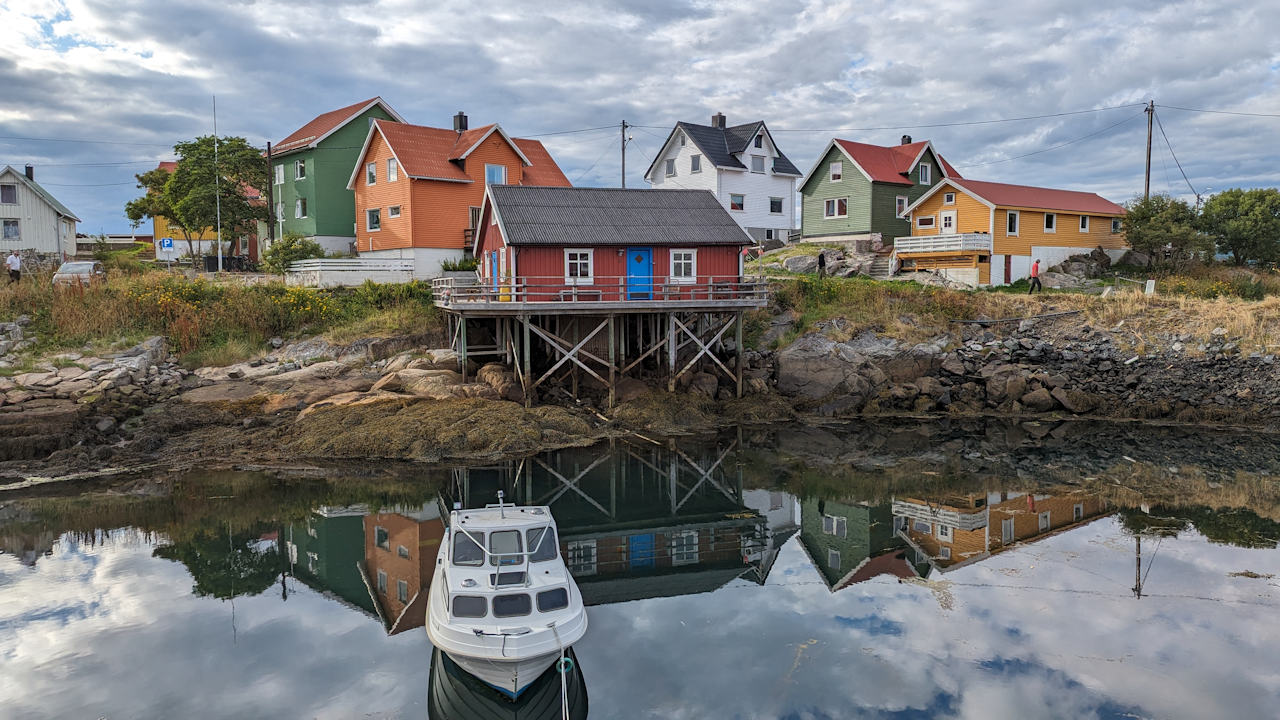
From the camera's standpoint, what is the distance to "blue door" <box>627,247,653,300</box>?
30234 mm

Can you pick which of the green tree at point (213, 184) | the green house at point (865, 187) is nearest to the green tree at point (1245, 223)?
the green house at point (865, 187)

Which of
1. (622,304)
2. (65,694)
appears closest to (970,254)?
(622,304)

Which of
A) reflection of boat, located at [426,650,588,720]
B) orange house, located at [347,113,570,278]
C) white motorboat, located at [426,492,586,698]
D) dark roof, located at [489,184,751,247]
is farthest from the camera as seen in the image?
orange house, located at [347,113,570,278]

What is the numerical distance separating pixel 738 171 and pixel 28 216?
3908 centimetres

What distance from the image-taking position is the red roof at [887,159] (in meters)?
46.8

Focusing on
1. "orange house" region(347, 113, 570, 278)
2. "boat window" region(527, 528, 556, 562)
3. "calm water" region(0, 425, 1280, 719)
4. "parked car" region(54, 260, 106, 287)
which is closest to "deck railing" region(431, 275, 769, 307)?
"calm water" region(0, 425, 1280, 719)

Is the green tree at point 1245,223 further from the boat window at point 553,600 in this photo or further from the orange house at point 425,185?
the boat window at point 553,600

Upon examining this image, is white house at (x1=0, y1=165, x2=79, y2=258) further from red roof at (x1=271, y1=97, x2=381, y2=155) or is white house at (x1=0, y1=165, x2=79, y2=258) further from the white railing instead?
the white railing

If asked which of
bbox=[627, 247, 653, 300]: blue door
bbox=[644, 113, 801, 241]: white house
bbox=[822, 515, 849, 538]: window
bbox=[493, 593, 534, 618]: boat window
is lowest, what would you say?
bbox=[822, 515, 849, 538]: window

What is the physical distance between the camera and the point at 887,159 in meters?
49.1

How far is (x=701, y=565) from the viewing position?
17750 millimetres

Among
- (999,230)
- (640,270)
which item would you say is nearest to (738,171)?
(999,230)

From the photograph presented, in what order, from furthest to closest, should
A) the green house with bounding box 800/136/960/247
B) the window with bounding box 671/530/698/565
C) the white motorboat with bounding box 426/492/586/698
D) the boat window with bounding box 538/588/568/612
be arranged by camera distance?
the green house with bounding box 800/136/960/247
the window with bounding box 671/530/698/565
the boat window with bounding box 538/588/568/612
the white motorboat with bounding box 426/492/586/698

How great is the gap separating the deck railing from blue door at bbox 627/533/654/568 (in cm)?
1092
